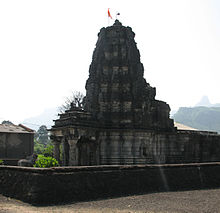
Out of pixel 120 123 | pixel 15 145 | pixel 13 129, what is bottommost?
pixel 15 145

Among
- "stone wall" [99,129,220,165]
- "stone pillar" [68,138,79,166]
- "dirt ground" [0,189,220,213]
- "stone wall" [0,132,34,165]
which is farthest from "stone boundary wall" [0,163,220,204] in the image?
"stone wall" [0,132,34,165]

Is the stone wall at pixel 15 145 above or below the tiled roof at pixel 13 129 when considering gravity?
below

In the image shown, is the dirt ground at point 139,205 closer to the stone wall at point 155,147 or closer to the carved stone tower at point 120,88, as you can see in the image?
the stone wall at point 155,147

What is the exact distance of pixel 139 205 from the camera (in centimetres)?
1044

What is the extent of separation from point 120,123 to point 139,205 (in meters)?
12.8

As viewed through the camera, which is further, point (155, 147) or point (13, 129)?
point (13, 129)

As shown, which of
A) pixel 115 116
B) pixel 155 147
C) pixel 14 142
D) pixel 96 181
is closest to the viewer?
pixel 96 181

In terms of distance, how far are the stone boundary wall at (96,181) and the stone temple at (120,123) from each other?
291 inches

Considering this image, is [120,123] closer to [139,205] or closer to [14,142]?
[139,205]

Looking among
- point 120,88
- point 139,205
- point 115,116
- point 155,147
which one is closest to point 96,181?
point 139,205

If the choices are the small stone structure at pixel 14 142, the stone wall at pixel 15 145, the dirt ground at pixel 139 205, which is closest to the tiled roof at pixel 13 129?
the small stone structure at pixel 14 142

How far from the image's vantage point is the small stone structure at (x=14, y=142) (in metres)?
39.9

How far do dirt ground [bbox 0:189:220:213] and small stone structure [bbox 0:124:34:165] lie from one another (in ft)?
96.4

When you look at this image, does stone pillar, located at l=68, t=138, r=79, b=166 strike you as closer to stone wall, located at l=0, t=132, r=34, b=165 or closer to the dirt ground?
the dirt ground
